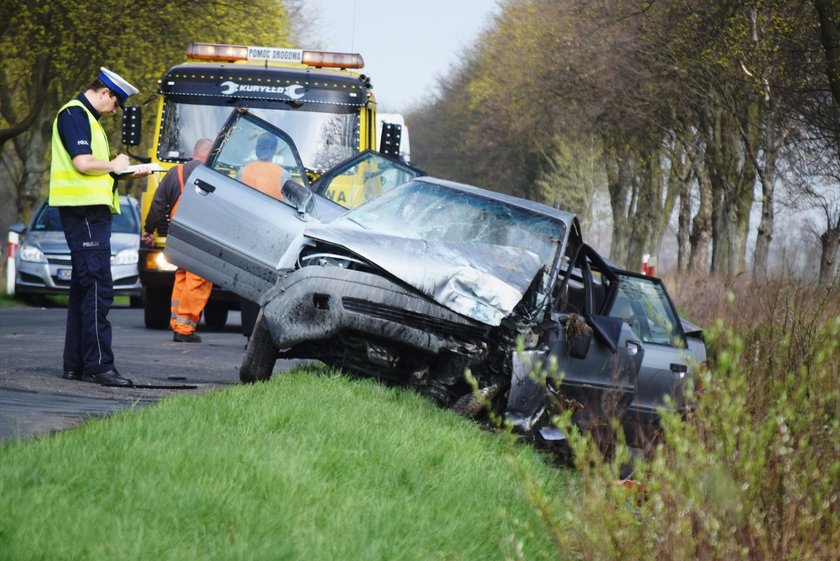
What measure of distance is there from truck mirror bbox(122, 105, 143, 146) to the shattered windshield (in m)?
5.93

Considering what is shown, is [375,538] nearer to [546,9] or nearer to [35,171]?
[35,171]

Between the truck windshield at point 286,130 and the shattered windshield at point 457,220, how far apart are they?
5737 mm

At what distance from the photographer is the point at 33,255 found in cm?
2295

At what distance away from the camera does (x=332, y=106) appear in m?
16.7

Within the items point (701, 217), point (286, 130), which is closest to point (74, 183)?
point (286, 130)

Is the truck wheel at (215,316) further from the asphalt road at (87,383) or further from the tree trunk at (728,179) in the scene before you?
the tree trunk at (728,179)

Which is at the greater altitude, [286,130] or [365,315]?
[286,130]

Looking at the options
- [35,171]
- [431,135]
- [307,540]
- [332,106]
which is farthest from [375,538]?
[431,135]

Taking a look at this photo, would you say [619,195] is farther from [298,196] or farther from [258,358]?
[258,358]

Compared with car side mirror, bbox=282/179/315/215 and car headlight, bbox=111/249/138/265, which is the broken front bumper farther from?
car headlight, bbox=111/249/138/265

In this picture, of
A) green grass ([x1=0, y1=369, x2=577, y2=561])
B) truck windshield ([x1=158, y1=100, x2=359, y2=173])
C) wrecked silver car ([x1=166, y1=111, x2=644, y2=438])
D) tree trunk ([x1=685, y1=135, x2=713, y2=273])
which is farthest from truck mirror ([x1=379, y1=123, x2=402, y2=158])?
tree trunk ([x1=685, y1=135, x2=713, y2=273])

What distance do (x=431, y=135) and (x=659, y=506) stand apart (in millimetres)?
76325

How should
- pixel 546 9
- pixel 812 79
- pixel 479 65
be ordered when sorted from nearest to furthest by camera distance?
pixel 812 79, pixel 546 9, pixel 479 65

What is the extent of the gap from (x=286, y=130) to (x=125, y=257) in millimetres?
7489
